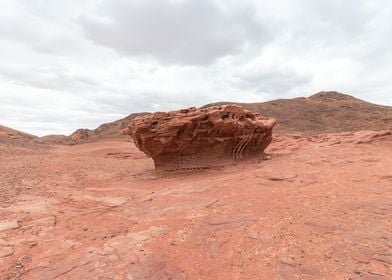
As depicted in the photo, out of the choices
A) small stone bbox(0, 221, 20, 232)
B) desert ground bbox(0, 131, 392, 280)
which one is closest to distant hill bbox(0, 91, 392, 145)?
desert ground bbox(0, 131, 392, 280)

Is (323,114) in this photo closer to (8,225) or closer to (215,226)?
(215,226)

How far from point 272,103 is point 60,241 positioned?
40193 millimetres

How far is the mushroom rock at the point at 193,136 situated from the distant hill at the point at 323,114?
20477 millimetres

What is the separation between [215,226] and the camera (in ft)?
19.0

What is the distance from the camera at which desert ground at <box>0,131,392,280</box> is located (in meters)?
4.50

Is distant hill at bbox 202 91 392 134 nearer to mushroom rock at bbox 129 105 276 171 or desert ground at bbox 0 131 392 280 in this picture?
mushroom rock at bbox 129 105 276 171

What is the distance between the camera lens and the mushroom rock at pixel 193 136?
11375 mm

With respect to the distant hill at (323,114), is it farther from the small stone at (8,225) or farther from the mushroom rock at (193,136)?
the small stone at (8,225)

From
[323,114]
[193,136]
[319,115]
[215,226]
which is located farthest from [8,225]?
[323,114]

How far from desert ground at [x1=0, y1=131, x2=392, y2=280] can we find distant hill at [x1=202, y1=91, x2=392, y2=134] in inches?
932

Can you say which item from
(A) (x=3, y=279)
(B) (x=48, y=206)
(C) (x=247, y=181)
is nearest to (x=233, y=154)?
(C) (x=247, y=181)

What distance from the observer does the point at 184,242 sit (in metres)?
5.29

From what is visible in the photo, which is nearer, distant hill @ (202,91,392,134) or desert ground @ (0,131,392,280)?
desert ground @ (0,131,392,280)

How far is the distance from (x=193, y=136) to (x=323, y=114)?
30715mm
